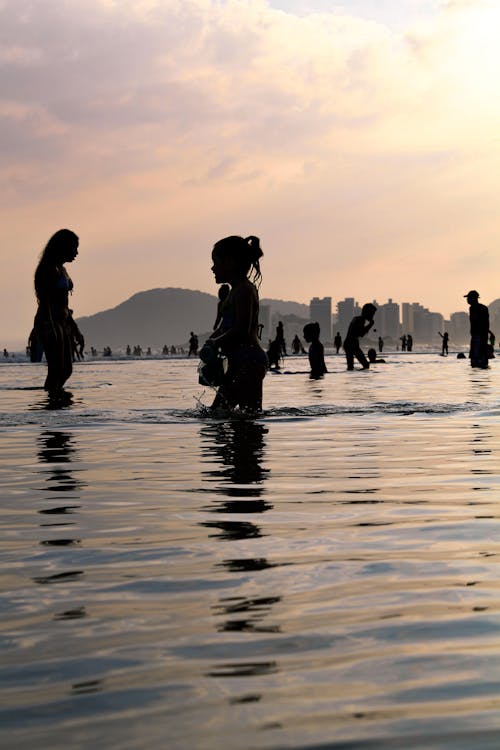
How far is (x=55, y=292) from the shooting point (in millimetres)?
14328

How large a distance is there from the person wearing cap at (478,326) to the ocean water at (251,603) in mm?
19138

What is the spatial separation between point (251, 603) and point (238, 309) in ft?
24.2

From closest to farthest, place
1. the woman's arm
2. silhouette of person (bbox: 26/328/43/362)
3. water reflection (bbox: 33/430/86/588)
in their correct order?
1. water reflection (bbox: 33/430/86/588)
2. the woman's arm
3. silhouette of person (bbox: 26/328/43/362)

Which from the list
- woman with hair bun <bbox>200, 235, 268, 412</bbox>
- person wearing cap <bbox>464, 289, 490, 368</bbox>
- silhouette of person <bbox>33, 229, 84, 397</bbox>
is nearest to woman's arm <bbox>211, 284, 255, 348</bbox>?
woman with hair bun <bbox>200, 235, 268, 412</bbox>

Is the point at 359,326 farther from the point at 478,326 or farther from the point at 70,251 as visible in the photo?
the point at 70,251

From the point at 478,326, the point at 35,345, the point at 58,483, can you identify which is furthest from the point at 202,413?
the point at 478,326

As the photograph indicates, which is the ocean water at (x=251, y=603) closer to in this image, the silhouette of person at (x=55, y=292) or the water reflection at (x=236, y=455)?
the water reflection at (x=236, y=455)

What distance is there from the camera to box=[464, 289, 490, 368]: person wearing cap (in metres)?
26.0

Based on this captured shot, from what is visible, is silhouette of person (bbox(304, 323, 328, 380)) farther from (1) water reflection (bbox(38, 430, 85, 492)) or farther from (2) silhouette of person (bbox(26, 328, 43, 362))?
(1) water reflection (bbox(38, 430, 85, 492))

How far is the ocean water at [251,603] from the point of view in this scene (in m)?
2.14

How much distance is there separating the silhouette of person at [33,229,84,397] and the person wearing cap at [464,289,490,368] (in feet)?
44.4

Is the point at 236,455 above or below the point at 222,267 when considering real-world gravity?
below

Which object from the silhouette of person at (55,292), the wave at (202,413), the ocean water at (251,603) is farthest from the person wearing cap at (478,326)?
the ocean water at (251,603)

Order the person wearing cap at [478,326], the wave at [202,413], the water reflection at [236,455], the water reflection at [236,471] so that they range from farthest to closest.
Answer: the person wearing cap at [478,326], the wave at [202,413], the water reflection at [236,455], the water reflection at [236,471]
